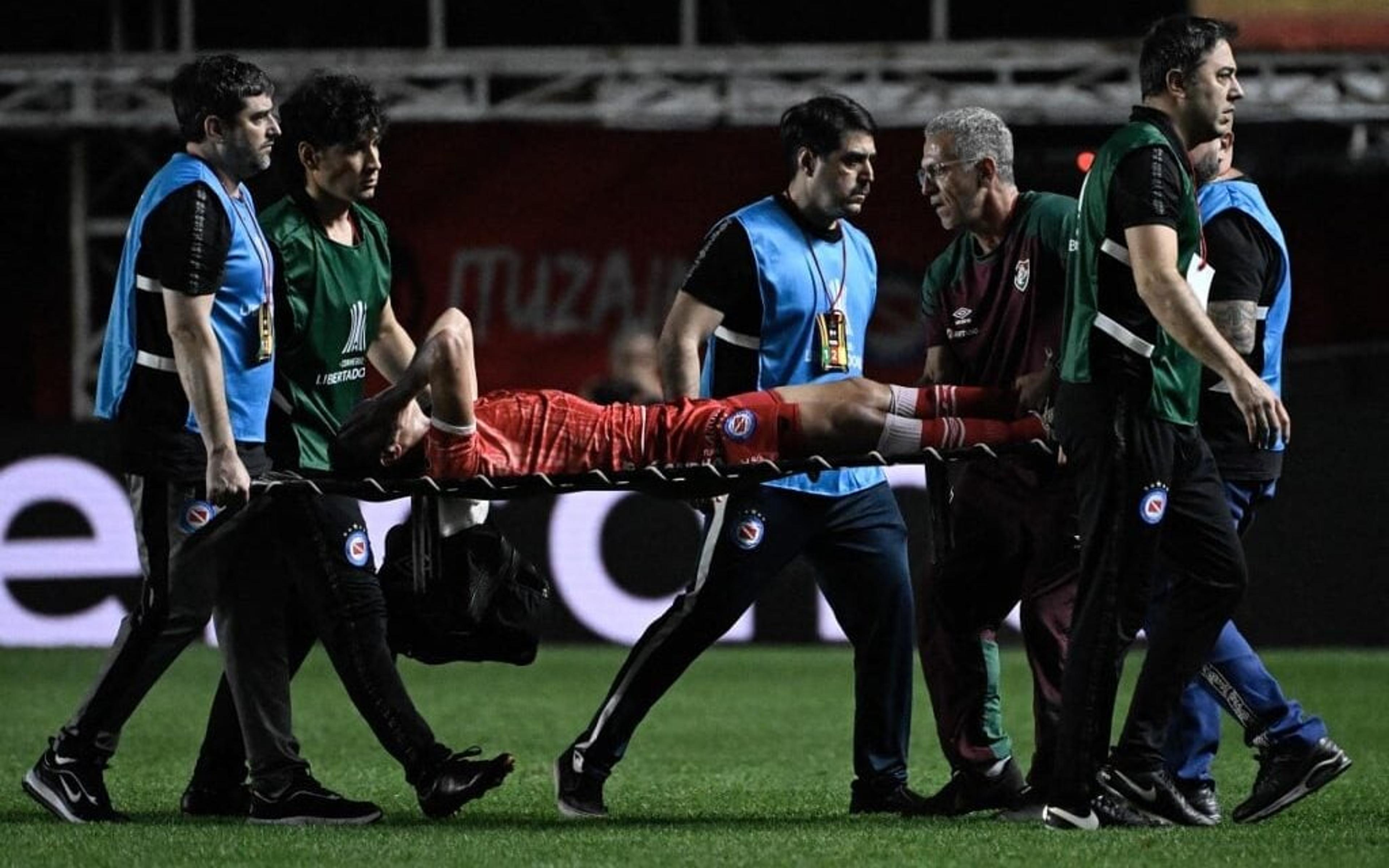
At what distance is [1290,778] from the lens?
20.4ft

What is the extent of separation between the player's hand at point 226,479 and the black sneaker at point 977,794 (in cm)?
197

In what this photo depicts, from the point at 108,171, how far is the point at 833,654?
8.04 m

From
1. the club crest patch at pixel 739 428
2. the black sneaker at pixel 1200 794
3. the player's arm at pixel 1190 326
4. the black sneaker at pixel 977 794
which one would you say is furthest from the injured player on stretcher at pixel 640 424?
the black sneaker at pixel 1200 794

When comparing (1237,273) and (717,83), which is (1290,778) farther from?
(717,83)

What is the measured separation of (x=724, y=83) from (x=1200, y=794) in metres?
9.65

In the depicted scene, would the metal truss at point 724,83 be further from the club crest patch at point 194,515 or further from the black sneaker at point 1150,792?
the black sneaker at point 1150,792

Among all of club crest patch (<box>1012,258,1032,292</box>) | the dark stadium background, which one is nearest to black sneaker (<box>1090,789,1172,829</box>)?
club crest patch (<box>1012,258,1032,292</box>)

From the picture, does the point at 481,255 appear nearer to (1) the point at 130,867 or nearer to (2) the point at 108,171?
(2) the point at 108,171

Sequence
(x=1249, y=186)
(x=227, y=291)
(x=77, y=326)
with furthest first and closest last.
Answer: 1. (x=77, y=326)
2. (x=1249, y=186)
3. (x=227, y=291)

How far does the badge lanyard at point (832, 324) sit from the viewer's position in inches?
256

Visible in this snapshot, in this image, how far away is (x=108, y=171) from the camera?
17906 millimetres

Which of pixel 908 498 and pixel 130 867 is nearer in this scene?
pixel 130 867

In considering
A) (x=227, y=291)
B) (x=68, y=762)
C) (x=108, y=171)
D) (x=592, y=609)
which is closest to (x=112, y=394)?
(x=227, y=291)

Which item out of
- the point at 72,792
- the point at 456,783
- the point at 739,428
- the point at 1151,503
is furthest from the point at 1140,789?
the point at 72,792
